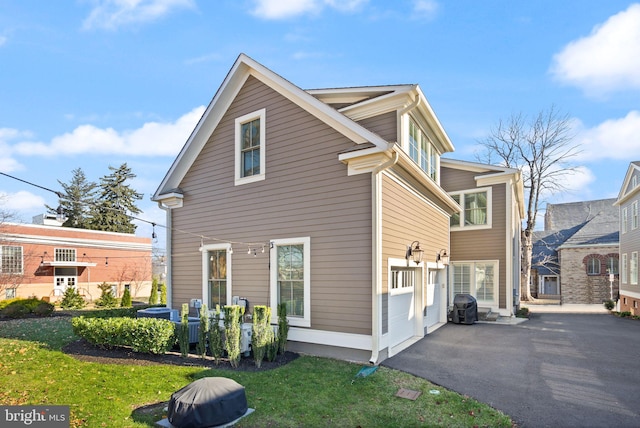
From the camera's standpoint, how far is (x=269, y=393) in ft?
19.3

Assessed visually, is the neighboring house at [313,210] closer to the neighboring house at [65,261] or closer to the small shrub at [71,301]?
the small shrub at [71,301]

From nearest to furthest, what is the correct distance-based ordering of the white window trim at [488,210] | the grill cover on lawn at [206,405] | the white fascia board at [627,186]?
the grill cover on lawn at [206,405] → the white window trim at [488,210] → the white fascia board at [627,186]

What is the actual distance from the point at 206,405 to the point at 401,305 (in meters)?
5.56

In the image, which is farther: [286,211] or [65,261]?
[65,261]

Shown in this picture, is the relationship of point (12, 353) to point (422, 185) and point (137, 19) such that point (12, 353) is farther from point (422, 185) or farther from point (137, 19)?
point (422, 185)

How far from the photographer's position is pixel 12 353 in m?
7.85

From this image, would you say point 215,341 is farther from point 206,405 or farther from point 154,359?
point 206,405

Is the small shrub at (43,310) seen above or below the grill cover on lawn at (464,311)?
below

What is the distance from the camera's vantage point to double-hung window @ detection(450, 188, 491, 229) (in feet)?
49.3

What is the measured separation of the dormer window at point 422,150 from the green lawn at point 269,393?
5880mm

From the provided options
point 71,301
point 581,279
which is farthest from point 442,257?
point 71,301

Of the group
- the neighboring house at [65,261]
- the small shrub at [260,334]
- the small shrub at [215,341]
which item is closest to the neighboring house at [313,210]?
the small shrub at [260,334]

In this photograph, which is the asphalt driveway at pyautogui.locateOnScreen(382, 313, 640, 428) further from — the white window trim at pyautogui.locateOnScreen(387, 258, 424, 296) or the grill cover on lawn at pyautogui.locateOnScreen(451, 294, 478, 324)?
the white window trim at pyautogui.locateOnScreen(387, 258, 424, 296)

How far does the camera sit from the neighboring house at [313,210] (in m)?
7.53
